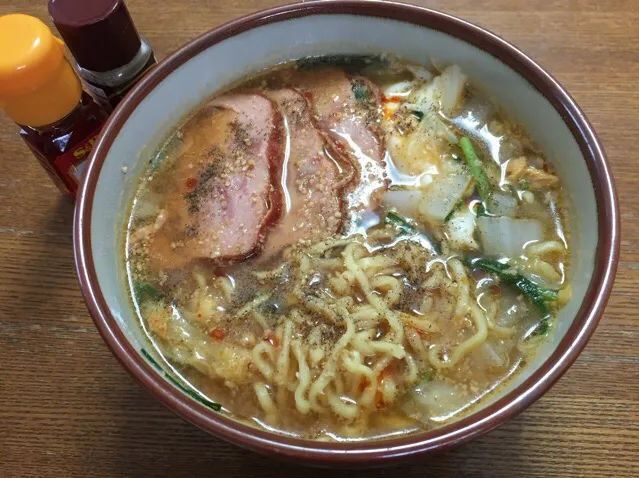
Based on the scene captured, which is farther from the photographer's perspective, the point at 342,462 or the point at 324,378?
the point at 324,378

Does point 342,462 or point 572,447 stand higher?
point 342,462

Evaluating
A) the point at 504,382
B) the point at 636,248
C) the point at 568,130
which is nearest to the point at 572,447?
the point at 504,382

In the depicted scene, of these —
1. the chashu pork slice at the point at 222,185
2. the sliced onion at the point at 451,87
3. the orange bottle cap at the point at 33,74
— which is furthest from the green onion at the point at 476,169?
the orange bottle cap at the point at 33,74

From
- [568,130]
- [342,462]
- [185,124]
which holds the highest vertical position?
[568,130]

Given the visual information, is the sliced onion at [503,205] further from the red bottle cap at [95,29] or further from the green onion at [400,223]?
the red bottle cap at [95,29]

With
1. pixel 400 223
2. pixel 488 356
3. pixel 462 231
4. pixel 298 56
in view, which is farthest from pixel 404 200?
pixel 298 56

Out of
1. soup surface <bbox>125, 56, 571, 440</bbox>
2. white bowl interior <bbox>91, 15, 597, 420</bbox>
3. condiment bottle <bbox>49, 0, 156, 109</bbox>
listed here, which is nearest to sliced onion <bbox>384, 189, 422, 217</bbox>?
soup surface <bbox>125, 56, 571, 440</bbox>

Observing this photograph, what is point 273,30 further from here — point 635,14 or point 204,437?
point 635,14

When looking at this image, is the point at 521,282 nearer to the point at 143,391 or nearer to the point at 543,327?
the point at 543,327
